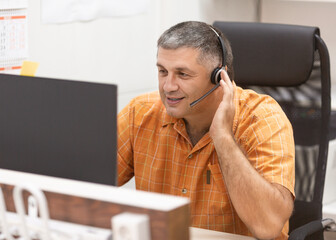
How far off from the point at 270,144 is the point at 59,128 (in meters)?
0.80

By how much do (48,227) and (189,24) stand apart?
98 centimetres

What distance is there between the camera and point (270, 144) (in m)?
1.70

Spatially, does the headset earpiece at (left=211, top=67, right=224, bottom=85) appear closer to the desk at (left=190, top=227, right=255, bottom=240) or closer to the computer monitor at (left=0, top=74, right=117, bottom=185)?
the desk at (left=190, top=227, right=255, bottom=240)

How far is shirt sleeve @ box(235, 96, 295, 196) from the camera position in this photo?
Answer: 165cm

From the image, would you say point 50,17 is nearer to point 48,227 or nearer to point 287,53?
point 287,53

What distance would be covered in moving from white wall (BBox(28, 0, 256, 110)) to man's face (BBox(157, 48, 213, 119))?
2.01 feet

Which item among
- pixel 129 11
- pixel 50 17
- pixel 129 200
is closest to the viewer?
pixel 129 200

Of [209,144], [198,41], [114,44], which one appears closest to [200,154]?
[209,144]

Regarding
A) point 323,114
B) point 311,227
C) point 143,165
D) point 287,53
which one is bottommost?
point 311,227

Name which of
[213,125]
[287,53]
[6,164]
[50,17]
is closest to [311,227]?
[213,125]

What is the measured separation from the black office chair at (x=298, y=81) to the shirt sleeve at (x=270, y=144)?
0.26 metres

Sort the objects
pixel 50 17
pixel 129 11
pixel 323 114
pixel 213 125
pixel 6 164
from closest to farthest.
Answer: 1. pixel 6 164
2. pixel 213 125
3. pixel 323 114
4. pixel 50 17
5. pixel 129 11

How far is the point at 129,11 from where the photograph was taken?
257cm

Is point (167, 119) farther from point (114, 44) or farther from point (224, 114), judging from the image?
point (114, 44)
